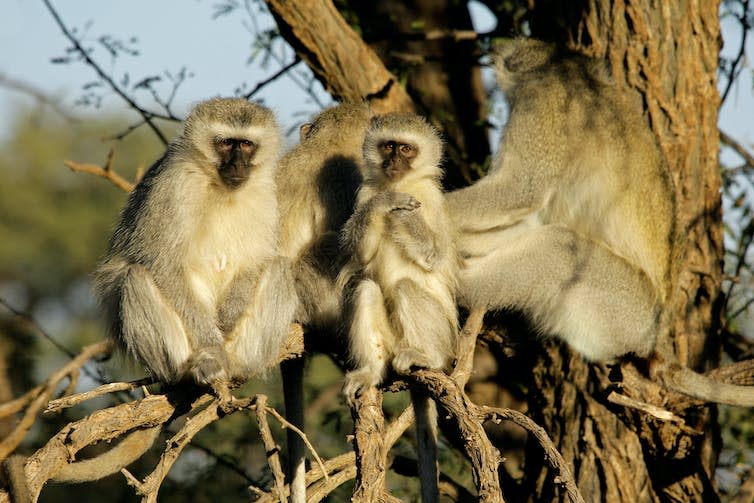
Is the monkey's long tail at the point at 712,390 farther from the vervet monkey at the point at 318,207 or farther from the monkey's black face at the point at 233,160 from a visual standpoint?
the monkey's black face at the point at 233,160

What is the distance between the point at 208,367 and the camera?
427 centimetres

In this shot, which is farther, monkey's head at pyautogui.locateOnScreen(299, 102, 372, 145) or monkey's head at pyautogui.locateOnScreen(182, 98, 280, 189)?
monkey's head at pyautogui.locateOnScreen(299, 102, 372, 145)

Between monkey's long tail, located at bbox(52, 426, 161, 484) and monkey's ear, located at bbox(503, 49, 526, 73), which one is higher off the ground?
monkey's ear, located at bbox(503, 49, 526, 73)

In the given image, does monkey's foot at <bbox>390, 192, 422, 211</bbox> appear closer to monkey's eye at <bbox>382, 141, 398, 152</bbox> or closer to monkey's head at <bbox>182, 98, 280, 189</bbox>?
monkey's eye at <bbox>382, 141, 398, 152</bbox>

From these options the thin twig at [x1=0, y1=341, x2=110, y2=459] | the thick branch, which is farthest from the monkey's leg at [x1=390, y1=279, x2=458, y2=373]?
the thick branch

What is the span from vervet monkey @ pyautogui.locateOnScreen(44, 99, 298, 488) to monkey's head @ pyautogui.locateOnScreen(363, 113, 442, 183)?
517 mm

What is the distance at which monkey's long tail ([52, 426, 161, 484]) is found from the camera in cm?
399

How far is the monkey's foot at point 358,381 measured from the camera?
430cm

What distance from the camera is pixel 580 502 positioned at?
3.32m

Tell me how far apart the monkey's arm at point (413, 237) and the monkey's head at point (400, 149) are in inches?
10.8

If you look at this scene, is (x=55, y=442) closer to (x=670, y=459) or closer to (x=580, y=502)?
(x=580, y=502)

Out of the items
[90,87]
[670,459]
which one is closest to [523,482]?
[670,459]

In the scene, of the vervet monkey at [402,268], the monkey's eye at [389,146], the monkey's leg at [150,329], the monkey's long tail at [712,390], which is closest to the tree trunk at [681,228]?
the monkey's long tail at [712,390]

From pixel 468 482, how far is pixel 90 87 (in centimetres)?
393
